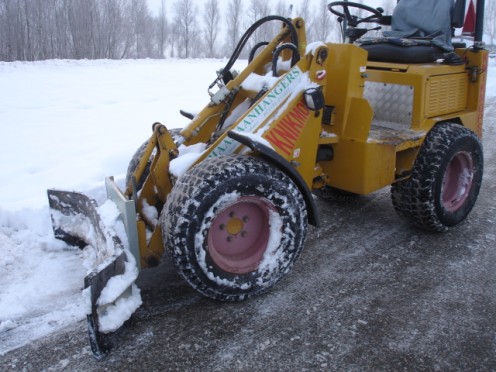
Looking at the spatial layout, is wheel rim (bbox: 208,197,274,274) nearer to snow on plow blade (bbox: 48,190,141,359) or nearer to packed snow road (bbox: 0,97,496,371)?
packed snow road (bbox: 0,97,496,371)

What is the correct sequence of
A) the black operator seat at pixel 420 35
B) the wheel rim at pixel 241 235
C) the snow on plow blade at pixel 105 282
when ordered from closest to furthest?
1. the snow on plow blade at pixel 105 282
2. the wheel rim at pixel 241 235
3. the black operator seat at pixel 420 35

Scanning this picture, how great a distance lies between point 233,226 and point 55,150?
425 cm

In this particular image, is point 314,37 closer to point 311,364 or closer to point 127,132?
point 127,132

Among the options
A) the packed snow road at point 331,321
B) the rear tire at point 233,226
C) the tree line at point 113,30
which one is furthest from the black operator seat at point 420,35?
the tree line at point 113,30

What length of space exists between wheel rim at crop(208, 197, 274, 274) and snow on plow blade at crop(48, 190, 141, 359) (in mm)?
524

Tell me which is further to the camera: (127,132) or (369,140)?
(127,132)

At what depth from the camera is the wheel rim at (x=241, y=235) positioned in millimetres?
2987

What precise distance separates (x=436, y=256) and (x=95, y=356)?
2706 mm

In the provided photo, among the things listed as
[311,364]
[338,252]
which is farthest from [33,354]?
[338,252]

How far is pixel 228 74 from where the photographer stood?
12.5 ft

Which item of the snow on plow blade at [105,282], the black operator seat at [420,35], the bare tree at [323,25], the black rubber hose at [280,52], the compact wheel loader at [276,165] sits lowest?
the snow on plow blade at [105,282]

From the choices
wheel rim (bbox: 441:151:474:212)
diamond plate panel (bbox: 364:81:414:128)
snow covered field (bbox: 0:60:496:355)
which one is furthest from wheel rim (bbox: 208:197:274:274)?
wheel rim (bbox: 441:151:474:212)

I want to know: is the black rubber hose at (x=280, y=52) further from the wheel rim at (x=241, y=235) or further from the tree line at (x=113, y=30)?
the tree line at (x=113, y=30)

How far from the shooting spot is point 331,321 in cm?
297
